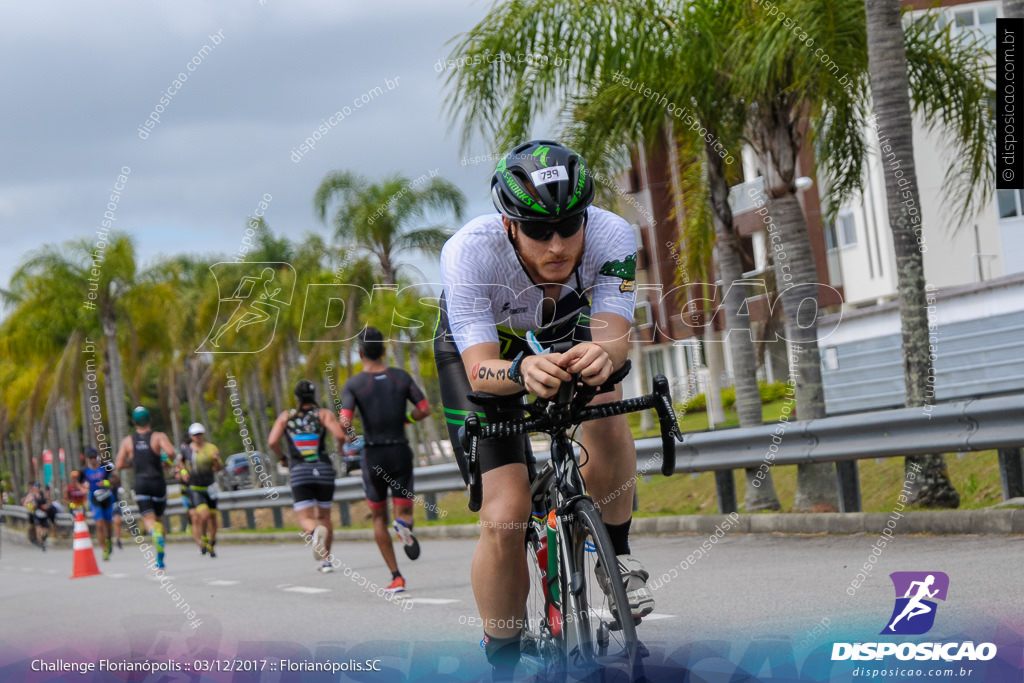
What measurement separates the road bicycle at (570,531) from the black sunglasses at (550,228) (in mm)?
480

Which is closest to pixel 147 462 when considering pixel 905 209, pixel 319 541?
pixel 319 541

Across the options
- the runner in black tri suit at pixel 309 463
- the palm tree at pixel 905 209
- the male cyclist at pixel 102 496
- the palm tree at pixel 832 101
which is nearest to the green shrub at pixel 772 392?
the male cyclist at pixel 102 496

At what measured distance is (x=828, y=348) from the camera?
2808cm

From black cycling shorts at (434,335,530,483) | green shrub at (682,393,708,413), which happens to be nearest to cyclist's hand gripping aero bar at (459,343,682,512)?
black cycling shorts at (434,335,530,483)

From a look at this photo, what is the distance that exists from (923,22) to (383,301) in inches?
1031

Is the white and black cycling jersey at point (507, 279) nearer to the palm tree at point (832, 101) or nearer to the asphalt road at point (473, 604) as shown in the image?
the asphalt road at point (473, 604)

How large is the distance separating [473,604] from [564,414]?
4833mm

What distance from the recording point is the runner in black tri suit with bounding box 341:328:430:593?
10.9 metres

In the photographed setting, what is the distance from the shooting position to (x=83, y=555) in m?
17.0

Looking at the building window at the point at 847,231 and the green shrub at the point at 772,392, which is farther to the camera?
the building window at the point at 847,231

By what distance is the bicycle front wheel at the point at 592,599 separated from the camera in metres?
3.56

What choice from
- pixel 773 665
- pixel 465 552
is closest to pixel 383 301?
pixel 465 552

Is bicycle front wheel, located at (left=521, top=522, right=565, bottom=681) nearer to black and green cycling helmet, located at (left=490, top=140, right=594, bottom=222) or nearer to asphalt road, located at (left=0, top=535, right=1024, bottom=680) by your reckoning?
black and green cycling helmet, located at (left=490, top=140, right=594, bottom=222)

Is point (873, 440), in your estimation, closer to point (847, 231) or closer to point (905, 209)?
point (905, 209)
